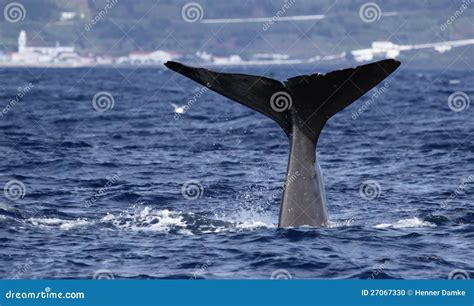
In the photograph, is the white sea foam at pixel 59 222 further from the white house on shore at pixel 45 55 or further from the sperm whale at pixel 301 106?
the white house on shore at pixel 45 55

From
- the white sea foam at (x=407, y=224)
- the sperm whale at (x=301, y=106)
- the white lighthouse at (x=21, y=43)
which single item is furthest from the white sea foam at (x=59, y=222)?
the white lighthouse at (x=21, y=43)

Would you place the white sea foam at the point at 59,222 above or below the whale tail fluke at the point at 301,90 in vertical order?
below

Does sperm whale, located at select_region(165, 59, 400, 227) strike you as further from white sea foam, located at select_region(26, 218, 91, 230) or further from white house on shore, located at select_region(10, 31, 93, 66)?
white house on shore, located at select_region(10, 31, 93, 66)

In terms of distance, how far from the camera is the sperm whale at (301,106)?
49.8ft

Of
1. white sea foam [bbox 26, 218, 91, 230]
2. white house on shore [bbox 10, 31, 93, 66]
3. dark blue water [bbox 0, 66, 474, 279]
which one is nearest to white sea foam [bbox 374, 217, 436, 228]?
dark blue water [bbox 0, 66, 474, 279]

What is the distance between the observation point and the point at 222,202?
2048 cm

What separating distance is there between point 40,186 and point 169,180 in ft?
9.01

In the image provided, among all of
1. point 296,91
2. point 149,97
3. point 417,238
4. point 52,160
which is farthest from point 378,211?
point 149,97

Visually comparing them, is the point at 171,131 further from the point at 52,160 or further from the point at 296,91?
the point at 296,91

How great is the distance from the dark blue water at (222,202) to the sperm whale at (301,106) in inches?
14.4

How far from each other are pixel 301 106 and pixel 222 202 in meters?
5.04

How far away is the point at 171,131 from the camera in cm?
3697

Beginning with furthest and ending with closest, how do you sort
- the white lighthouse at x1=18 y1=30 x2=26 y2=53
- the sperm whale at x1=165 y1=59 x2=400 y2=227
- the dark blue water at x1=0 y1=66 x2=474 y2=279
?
the white lighthouse at x1=18 y1=30 x2=26 y2=53
the sperm whale at x1=165 y1=59 x2=400 y2=227
the dark blue water at x1=0 y1=66 x2=474 y2=279

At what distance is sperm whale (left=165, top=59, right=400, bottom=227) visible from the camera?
598 inches
